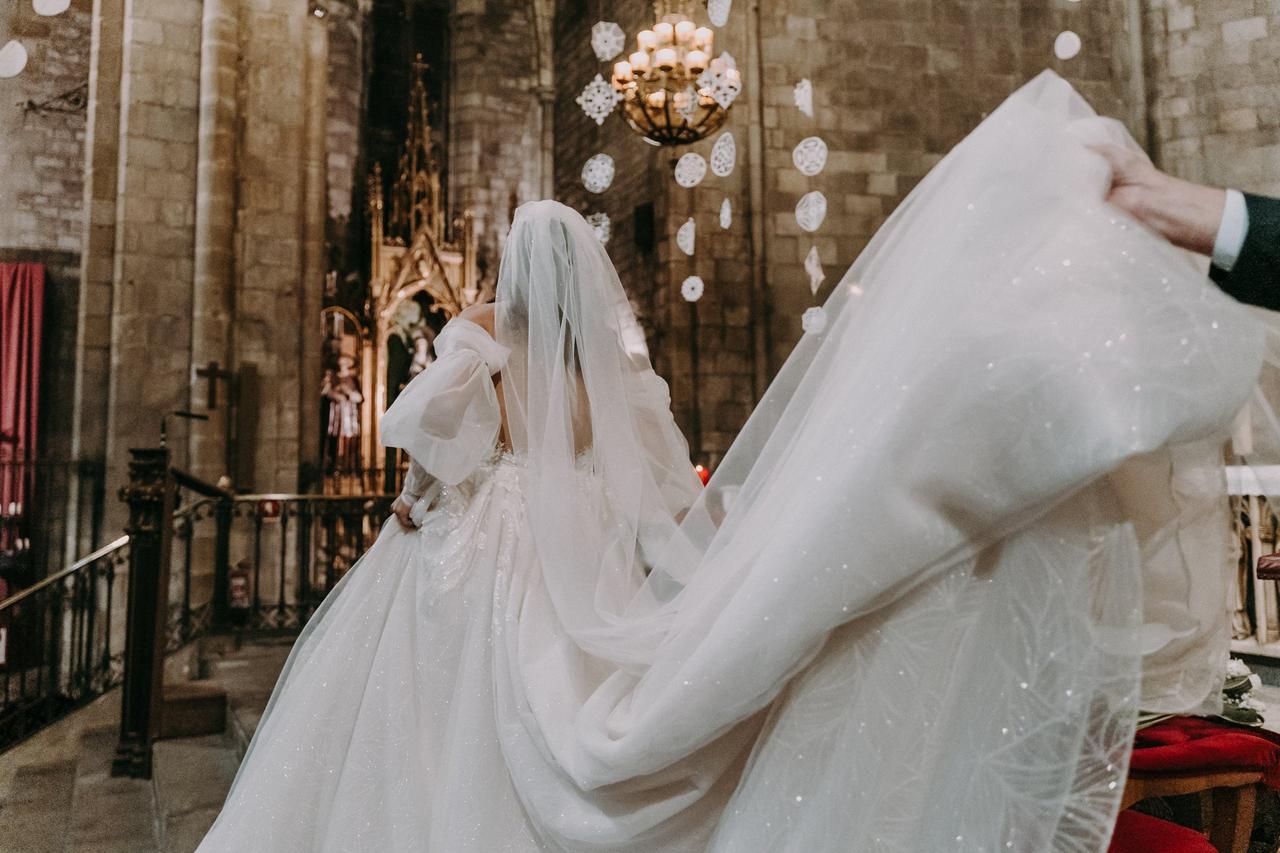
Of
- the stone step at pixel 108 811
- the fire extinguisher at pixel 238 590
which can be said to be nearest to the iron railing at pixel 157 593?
the fire extinguisher at pixel 238 590

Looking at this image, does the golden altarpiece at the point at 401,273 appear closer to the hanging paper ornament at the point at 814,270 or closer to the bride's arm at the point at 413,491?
the hanging paper ornament at the point at 814,270

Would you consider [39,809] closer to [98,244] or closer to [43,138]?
[98,244]

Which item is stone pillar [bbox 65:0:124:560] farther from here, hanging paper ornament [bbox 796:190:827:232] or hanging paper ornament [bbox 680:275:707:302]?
hanging paper ornament [bbox 796:190:827:232]

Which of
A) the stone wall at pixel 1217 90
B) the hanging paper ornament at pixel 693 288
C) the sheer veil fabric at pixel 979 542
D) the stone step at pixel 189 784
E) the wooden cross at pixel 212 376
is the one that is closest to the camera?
the sheer veil fabric at pixel 979 542

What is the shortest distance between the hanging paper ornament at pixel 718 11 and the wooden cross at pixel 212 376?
549 centimetres

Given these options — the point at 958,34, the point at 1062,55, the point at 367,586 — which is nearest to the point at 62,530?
the point at 367,586

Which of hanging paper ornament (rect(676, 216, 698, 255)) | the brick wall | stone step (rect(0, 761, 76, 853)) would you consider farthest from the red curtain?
hanging paper ornament (rect(676, 216, 698, 255))

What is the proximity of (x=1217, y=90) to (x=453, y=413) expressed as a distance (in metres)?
8.88

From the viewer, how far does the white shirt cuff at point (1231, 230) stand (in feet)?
3.56

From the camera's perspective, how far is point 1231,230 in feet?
3.59

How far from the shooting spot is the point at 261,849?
1.90 meters

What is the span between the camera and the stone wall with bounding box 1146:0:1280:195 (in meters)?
7.97

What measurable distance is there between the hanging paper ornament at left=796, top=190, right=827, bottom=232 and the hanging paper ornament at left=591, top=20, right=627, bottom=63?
9.47 feet

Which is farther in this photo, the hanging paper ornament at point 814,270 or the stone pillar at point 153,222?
the hanging paper ornament at point 814,270
